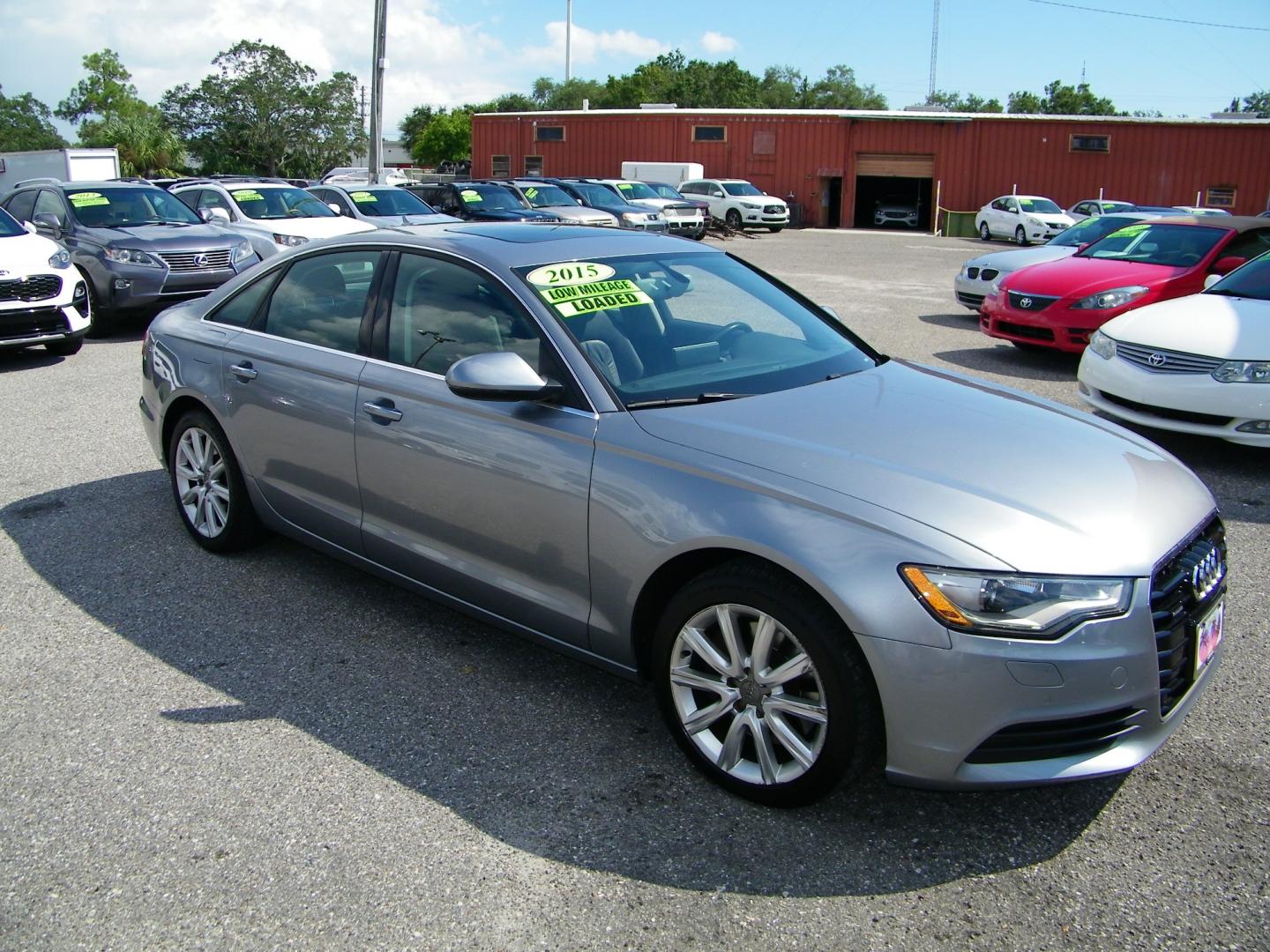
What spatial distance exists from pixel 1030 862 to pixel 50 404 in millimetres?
8176

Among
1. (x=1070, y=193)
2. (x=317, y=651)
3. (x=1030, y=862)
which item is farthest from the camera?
(x=1070, y=193)

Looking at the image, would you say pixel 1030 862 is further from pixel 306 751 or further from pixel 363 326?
pixel 363 326

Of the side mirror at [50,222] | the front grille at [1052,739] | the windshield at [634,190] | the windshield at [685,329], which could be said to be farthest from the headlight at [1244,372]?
the windshield at [634,190]

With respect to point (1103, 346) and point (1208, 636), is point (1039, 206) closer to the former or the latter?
point (1103, 346)

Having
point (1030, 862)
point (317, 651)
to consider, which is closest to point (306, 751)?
point (317, 651)

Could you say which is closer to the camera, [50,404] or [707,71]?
[50,404]

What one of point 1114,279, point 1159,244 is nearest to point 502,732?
point 1114,279

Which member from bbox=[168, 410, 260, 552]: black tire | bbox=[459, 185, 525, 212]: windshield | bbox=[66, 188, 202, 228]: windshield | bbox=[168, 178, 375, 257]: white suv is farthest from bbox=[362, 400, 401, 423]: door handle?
bbox=[459, 185, 525, 212]: windshield

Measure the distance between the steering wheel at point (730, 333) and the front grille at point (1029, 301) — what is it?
712 cm

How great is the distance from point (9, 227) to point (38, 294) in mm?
1324

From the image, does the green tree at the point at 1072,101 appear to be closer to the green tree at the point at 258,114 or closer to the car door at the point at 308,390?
the green tree at the point at 258,114

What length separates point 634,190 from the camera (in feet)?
91.8

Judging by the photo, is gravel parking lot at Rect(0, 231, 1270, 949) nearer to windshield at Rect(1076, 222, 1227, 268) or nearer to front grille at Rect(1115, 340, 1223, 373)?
front grille at Rect(1115, 340, 1223, 373)

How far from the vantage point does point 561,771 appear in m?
3.32
